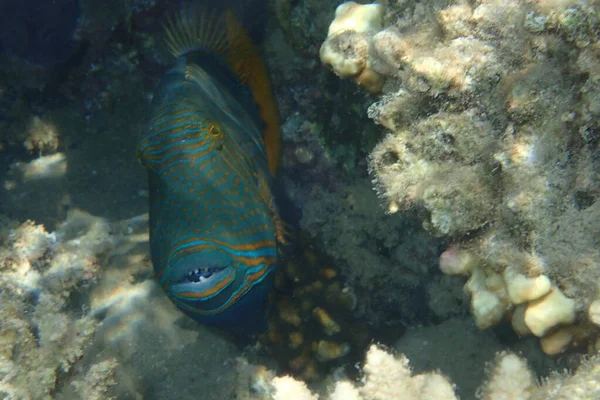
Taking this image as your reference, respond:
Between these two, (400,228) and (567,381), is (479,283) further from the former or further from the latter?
(400,228)

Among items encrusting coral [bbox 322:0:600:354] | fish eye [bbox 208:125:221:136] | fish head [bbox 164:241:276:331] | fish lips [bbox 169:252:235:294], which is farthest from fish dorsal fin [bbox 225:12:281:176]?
encrusting coral [bbox 322:0:600:354]

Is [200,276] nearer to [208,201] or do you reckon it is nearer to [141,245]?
[208,201]

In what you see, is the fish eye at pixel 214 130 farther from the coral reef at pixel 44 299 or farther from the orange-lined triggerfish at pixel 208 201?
the coral reef at pixel 44 299

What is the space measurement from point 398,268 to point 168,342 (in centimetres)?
224

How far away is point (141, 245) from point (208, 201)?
1725mm

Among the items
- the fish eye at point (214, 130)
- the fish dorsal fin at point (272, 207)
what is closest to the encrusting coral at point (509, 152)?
the fish eye at point (214, 130)

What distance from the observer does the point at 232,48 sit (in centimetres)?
449

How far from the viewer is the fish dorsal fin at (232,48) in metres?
4.44

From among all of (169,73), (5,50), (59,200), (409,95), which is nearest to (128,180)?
(59,200)

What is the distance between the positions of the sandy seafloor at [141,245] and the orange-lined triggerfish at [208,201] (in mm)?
498

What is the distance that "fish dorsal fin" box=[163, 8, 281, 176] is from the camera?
175 inches

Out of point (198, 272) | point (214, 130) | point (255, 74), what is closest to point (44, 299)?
point (198, 272)

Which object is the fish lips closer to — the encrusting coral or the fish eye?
the fish eye

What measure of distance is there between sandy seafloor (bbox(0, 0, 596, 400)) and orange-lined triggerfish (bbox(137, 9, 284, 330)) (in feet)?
1.63
